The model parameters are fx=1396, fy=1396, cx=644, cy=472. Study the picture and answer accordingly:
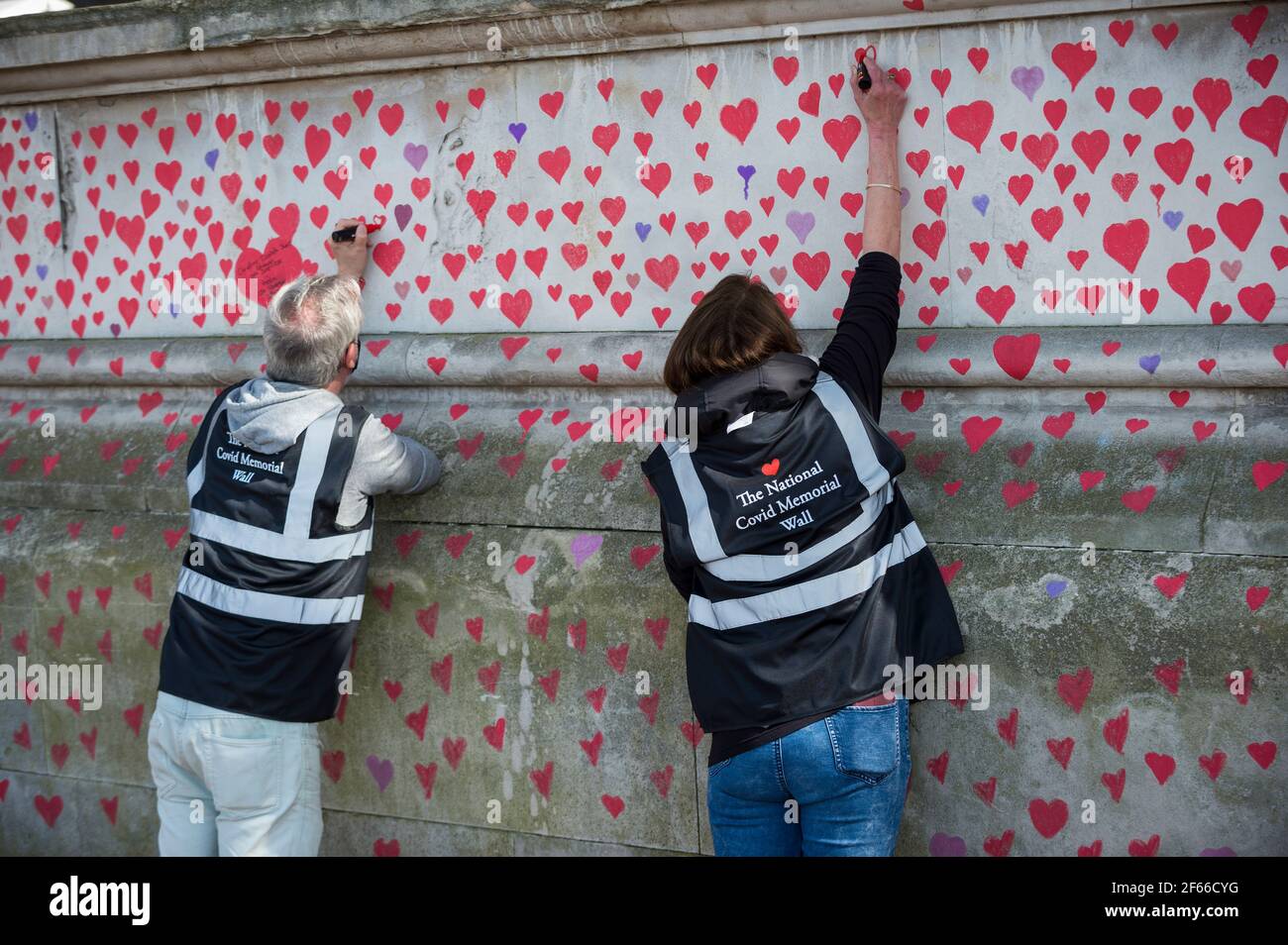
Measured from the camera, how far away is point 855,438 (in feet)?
10.8

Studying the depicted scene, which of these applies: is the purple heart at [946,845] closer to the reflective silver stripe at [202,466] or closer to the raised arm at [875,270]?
the raised arm at [875,270]

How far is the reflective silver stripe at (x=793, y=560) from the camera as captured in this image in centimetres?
327

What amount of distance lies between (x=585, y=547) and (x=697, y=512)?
111 cm

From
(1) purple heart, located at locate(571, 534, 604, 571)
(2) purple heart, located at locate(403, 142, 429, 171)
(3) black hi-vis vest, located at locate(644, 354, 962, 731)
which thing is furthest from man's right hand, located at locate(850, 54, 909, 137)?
(2) purple heart, located at locate(403, 142, 429, 171)

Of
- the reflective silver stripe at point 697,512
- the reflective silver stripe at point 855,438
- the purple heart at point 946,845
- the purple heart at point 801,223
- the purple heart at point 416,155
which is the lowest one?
the purple heart at point 946,845

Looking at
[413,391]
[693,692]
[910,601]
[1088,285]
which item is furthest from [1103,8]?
[413,391]

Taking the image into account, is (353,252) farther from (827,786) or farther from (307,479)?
(827,786)

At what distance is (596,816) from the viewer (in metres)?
4.36

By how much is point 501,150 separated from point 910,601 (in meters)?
2.19

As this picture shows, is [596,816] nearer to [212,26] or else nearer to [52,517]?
[52,517]

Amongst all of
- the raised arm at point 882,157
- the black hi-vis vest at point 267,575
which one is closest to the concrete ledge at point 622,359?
the raised arm at point 882,157

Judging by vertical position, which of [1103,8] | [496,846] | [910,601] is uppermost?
[1103,8]

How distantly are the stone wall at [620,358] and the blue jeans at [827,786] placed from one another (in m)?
0.63

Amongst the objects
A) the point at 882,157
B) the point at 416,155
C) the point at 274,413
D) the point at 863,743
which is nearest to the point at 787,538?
the point at 863,743
